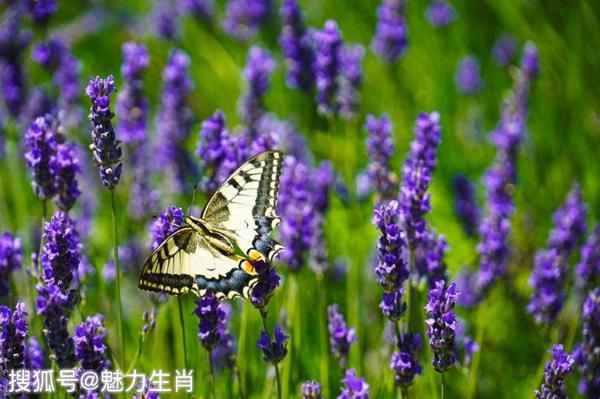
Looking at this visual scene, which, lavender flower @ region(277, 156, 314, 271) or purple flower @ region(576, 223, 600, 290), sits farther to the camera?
purple flower @ region(576, 223, 600, 290)

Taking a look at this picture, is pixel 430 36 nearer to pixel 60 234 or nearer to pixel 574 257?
pixel 574 257

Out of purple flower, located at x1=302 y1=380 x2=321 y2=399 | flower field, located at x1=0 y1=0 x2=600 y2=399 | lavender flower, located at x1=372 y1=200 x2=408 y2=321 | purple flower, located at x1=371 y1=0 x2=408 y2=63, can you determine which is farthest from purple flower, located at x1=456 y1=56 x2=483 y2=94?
purple flower, located at x1=302 y1=380 x2=321 y2=399

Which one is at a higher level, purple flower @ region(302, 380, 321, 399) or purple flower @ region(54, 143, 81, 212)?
purple flower @ region(54, 143, 81, 212)

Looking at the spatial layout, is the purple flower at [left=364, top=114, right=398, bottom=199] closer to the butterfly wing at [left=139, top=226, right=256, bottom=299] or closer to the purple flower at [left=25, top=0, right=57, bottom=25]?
the butterfly wing at [left=139, top=226, right=256, bottom=299]

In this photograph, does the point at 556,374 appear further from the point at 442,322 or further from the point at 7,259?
the point at 7,259

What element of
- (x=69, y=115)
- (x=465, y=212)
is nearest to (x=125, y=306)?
(x=69, y=115)

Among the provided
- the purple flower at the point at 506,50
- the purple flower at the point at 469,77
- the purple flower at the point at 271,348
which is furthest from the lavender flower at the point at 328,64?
the purple flower at the point at 506,50

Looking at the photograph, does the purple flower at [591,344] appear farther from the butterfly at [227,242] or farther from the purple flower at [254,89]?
the purple flower at [254,89]
